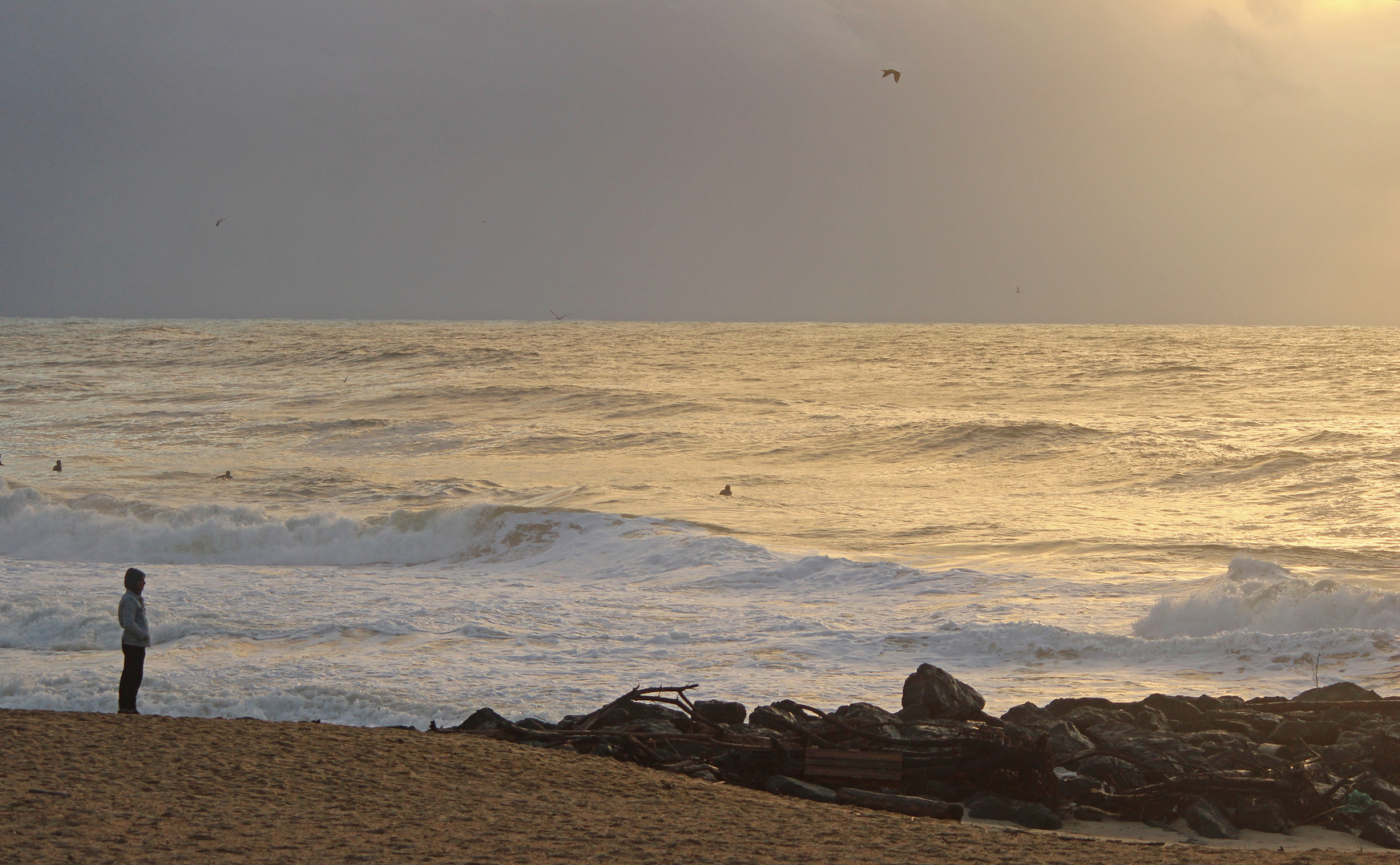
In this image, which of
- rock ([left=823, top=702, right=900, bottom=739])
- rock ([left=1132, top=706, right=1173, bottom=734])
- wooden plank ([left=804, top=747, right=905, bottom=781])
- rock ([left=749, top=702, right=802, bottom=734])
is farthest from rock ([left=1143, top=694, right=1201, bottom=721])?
rock ([left=749, top=702, right=802, bottom=734])

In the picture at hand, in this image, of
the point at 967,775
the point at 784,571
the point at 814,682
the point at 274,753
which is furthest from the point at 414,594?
the point at 967,775

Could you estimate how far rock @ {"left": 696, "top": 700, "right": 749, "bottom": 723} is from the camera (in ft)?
24.9

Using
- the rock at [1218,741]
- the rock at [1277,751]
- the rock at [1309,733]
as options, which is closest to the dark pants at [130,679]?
the rock at [1218,741]

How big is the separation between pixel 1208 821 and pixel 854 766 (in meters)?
2.04

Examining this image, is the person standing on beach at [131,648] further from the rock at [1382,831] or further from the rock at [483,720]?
the rock at [1382,831]

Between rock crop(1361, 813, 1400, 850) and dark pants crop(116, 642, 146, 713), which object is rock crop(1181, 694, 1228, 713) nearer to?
rock crop(1361, 813, 1400, 850)

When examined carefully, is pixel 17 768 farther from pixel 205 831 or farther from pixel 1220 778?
pixel 1220 778

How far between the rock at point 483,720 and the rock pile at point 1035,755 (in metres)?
0.02

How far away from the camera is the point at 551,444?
2767 centimetres

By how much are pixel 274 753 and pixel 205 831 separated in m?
1.54

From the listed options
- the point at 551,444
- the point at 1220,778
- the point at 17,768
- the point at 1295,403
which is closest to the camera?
the point at 17,768

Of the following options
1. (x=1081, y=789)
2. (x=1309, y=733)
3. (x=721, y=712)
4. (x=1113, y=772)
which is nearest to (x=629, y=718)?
(x=721, y=712)

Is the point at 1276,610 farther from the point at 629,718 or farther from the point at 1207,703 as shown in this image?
the point at 629,718

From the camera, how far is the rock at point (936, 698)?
24.5 feet
